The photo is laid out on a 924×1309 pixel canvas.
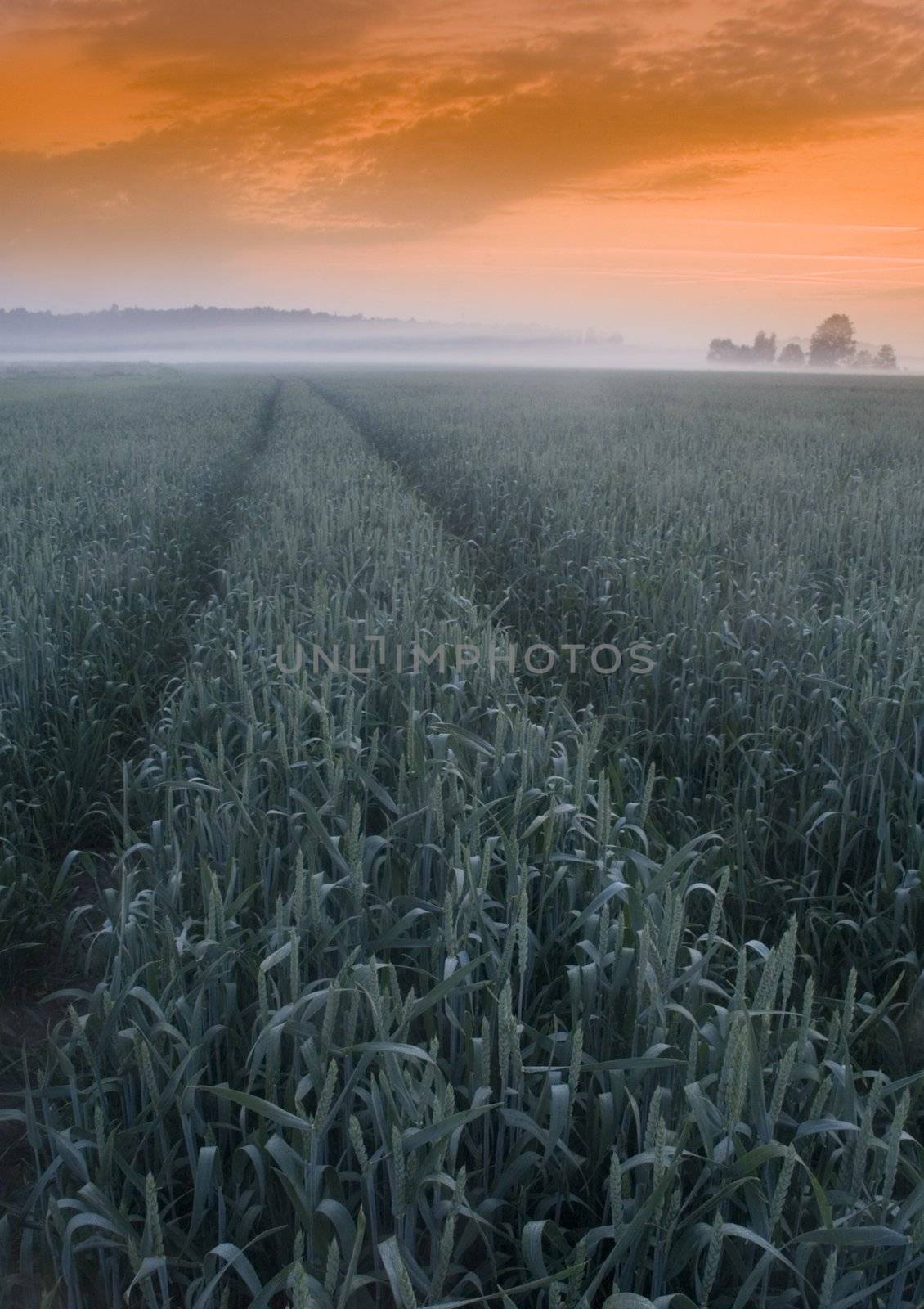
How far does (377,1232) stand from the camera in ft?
6.57

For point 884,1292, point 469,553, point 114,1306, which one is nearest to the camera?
point 884,1292

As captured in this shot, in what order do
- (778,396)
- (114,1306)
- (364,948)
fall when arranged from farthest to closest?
(778,396) → (364,948) → (114,1306)

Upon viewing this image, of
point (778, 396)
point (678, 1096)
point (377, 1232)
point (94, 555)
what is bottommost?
point (377, 1232)

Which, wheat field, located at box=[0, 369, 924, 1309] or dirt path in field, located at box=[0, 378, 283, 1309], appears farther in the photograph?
dirt path in field, located at box=[0, 378, 283, 1309]

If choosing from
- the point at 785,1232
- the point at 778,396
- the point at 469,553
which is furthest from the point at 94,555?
the point at 778,396

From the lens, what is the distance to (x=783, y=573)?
700 cm

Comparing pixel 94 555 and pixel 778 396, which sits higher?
pixel 778 396

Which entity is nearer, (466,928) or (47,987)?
(466,928)

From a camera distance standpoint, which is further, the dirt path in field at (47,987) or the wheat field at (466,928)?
the dirt path in field at (47,987)

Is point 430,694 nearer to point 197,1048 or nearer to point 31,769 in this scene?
point 31,769

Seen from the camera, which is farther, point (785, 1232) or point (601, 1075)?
point (601, 1075)

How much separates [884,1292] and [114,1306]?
4.88 feet

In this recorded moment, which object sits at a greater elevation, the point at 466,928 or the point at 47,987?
the point at 466,928

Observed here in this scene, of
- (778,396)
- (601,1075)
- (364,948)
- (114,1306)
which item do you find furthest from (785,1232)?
(778,396)
